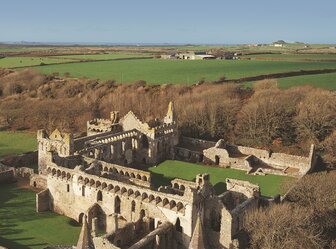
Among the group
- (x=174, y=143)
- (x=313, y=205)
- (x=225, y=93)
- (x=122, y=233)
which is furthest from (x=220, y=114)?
(x=122, y=233)

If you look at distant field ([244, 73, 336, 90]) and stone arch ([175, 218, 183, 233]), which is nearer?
stone arch ([175, 218, 183, 233])

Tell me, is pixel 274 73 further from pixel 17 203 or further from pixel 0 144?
pixel 17 203

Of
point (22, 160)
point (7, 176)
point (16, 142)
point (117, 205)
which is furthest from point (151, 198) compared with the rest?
point (16, 142)

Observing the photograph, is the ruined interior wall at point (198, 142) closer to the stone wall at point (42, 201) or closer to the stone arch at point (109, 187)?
the stone arch at point (109, 187)

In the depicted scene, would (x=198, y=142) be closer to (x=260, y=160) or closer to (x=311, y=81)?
(x=260, y=160)

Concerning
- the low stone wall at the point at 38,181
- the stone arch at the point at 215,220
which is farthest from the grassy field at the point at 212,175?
the low stone wall at the point at 38,181

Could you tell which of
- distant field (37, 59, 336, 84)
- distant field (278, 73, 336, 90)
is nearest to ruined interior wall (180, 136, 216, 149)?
distant field (278, 73, 336, 90)

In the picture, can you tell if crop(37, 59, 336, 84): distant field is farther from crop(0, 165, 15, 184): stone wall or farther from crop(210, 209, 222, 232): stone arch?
crop(210, 209, 222, 232): stone arch
